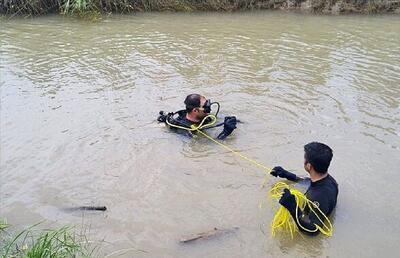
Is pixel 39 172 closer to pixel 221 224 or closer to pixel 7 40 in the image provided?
pixel 221 224

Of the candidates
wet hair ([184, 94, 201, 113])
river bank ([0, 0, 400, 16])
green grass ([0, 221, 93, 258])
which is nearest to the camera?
green grass ([0, 221, 93, 258])

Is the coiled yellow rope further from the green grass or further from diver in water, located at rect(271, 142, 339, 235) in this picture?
the green grass

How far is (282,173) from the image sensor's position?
18.5ft

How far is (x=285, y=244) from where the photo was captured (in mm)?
4762

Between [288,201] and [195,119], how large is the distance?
288 cm

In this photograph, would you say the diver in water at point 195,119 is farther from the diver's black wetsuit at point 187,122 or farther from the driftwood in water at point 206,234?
the driftwood in water at point 206,234

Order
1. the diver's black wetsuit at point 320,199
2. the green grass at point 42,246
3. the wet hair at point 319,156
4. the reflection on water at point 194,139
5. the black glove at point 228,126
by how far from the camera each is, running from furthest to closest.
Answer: the black glove at point 228,126 → the reflection on water at point 194,139 → the wet hair at point 319,156 → the diver's black wetsuit at point 320,199 → the green grass at point 42,246

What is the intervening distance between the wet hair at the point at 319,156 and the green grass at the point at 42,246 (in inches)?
89.5

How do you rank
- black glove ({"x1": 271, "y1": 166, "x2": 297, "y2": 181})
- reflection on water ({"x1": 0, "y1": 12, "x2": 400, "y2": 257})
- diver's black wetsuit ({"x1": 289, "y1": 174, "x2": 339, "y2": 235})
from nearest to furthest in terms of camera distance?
diver's black wetsuit ({"x1": 289, "y1": 174, "x2": 339, "y2": 235})
reflection on water ({"x1": 0, "y1": 12, "x2": 400, "y2": 257})
black glove ({"x1": 271, "y1": 166, "x2": 297, "y2": 181})

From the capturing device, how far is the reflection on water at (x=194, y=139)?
511 centimetres

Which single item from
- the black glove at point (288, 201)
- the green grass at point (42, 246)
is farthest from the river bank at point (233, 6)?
the black glove at point (288, 201)

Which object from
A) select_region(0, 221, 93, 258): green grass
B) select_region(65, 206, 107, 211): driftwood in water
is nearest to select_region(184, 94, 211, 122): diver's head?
select_region(65, 206, 107, 211): driftwood in water

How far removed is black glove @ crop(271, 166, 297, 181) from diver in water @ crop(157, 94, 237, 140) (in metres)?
1.38

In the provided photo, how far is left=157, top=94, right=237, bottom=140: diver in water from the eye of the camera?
6969 mm
